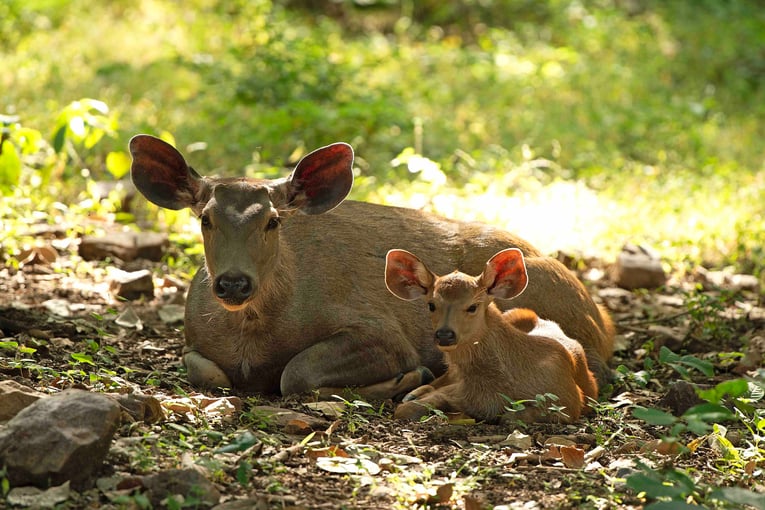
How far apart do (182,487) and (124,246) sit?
16.3 ft

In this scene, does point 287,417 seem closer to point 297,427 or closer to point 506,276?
point 297,427

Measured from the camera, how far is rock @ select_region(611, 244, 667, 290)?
9.58m

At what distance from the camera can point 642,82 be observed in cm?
1662

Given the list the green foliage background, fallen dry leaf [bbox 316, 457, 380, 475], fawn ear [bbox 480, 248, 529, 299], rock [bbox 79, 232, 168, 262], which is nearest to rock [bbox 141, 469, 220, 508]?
fallen dry leaf [bbox 316, 457, 380, 475]

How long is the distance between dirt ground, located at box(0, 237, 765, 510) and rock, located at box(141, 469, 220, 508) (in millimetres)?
76

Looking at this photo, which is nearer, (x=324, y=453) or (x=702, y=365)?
(x=324, y=453)

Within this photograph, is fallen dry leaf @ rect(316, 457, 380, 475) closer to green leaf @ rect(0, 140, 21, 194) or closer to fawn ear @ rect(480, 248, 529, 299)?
fawn ear @ rect(480, 248, 529, 299)

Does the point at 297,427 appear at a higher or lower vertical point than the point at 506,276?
lower

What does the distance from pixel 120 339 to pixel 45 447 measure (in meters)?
3.02

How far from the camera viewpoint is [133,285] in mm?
8648

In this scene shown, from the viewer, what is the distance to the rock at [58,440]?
465 cm

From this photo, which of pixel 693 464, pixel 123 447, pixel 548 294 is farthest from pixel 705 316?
pixel 123 447

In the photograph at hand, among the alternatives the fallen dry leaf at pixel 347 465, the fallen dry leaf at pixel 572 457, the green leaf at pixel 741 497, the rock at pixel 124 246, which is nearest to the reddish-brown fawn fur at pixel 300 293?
the fallen dry leaf at pixel 347 465

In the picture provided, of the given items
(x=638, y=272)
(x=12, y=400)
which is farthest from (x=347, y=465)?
(x=638, y=272)
